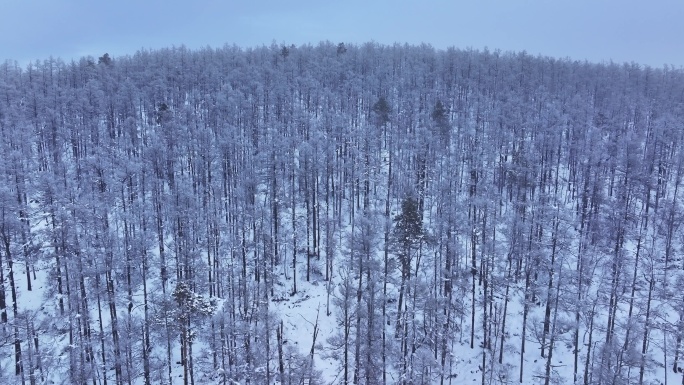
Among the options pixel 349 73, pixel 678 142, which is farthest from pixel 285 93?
pixel 678 142

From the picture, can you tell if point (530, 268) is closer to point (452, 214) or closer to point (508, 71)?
point (452, 214)

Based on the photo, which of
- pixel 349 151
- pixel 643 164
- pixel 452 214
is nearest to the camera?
pixel 452 214

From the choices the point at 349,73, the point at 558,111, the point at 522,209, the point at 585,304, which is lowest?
the point at 585,304

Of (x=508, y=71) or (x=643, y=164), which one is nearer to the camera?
(x=643, y=164)

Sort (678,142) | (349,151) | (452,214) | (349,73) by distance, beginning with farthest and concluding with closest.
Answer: (349,73), (678,142), (349,151), (452,214)

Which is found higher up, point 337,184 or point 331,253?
point 337,184

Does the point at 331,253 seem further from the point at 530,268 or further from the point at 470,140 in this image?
the point at 470,140
